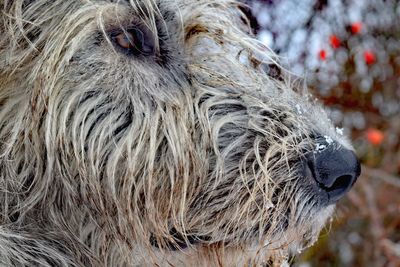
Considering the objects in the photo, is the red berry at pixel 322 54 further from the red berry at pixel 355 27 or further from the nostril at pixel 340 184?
the nostril at pixel 340 184

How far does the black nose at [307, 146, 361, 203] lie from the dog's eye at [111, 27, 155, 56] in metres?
0.78

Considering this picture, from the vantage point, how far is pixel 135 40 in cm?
322

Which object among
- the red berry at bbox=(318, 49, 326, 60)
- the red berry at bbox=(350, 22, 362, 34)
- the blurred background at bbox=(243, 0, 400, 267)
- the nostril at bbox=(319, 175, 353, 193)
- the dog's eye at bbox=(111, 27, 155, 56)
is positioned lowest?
the blurred background at bbox=(243, 0, 400, 267)

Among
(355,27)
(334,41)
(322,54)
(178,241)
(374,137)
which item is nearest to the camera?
(178,241)

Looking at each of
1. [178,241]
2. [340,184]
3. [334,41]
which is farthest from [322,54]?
[178,241]

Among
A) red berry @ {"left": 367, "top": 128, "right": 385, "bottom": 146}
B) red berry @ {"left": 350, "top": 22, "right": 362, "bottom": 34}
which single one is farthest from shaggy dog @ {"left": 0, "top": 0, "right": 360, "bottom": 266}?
red berry @ {"left": 367, "top": 128, "right": 385, "bottom": 146}

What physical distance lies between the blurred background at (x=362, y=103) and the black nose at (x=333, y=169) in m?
2.54

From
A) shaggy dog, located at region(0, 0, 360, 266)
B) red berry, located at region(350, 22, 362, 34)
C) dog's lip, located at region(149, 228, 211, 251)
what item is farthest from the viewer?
red berry, located at region(350, 22, 362, 34)

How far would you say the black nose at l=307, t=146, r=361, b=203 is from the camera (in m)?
3.06

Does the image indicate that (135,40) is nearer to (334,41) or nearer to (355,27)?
(334,41)

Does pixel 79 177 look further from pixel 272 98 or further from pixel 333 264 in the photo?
pixel 333 264

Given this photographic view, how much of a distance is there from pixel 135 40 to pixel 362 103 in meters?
4.59

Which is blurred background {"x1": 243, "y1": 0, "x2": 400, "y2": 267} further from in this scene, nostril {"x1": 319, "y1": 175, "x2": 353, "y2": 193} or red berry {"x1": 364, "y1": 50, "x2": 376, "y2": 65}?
nostril {"x1": 319, "y1": 175, "x2": 353, "y2": 193}

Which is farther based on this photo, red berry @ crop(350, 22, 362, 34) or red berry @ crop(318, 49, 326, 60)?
red berry @ crop(350, 22, 362, 34)
